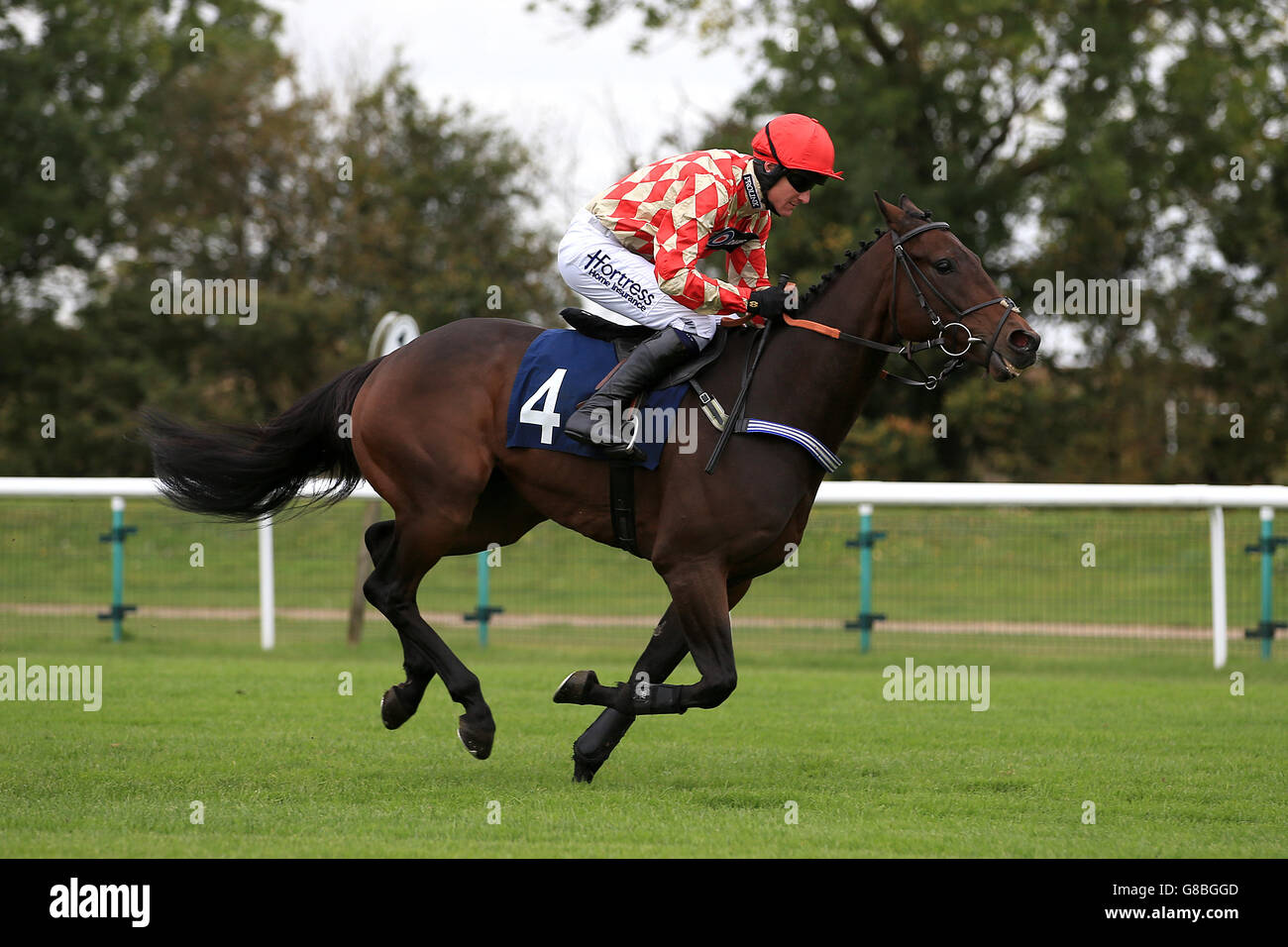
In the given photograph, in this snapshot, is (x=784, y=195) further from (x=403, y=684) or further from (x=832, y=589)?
(x=832, y=589)

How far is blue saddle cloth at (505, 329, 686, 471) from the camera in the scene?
202 inches

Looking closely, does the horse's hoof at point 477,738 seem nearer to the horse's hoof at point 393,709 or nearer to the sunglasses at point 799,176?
the horse's hoof at point 393,709

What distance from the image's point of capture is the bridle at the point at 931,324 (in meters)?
4.88

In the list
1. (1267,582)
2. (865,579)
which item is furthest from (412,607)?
(1267,582)

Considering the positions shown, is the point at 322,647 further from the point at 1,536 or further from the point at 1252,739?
the point at 1252,739

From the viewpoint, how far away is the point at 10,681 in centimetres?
800

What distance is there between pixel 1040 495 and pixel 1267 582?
179cm

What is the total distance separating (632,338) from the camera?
537 cm

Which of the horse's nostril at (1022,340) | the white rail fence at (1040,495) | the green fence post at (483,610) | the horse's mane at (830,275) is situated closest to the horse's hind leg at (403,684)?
the horse's mane at (830,275)

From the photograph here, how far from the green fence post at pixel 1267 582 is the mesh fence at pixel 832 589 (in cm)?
12

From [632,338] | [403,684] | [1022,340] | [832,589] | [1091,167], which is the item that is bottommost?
[403,684]

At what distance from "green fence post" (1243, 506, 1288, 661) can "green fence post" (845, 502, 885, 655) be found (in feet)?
8.32

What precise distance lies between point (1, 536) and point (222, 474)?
21.4 ft

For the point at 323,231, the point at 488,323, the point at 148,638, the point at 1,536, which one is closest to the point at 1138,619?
the point at 488,323
